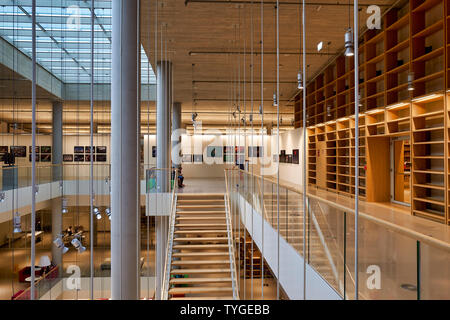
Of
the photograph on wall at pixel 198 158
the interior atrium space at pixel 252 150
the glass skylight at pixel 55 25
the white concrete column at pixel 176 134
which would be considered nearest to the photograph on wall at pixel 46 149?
the interior atrium space at pixel 252 150

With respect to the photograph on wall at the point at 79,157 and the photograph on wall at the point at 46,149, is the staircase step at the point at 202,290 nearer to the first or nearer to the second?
the photograph on wall at the point at 46,149

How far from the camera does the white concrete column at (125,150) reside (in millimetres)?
3709

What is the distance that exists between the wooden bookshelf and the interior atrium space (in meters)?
0.03

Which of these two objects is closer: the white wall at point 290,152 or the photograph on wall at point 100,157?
the white wall at point 290,152

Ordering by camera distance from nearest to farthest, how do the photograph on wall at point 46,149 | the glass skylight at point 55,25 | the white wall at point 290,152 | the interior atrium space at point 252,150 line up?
the interior atrium space at point 252,150, the glass skylight at point 55,25, the white wall at point 290,152, the photograph on wall at point 46,149

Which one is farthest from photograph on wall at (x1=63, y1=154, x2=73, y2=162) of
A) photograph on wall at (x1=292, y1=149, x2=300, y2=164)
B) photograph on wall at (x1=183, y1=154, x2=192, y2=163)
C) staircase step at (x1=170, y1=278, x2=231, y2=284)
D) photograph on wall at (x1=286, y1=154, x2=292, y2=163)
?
staircase step at (x1=170, y1=278, x2=231, y2=284)


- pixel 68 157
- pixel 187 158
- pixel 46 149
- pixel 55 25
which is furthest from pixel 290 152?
pixel 68 157

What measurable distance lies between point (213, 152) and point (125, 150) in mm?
15777

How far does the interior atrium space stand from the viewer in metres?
2.72

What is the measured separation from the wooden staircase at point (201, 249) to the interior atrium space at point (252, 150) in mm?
55

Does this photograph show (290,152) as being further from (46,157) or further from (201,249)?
(46,157)

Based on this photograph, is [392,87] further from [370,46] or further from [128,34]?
[128,34]

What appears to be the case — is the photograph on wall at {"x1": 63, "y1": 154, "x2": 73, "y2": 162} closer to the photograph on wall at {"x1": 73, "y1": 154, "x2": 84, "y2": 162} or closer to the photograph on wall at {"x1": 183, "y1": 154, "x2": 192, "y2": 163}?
the photograph on wall at {"x1": 73, "y1": 154, "x2": 84, "y2": 162}
